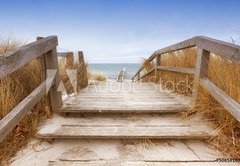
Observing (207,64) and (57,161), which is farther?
(207,64)

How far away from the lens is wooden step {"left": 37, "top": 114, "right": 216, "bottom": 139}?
190 cm

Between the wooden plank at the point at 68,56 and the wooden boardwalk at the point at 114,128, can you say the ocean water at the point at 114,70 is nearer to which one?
the wooden plank at the point at 68,56

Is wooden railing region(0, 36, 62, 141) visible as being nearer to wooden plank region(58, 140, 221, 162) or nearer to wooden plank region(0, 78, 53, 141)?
wooden plank region(0, 78, 53, 141)

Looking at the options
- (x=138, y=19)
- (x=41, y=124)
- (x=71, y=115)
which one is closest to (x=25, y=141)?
(x=41, y=124)

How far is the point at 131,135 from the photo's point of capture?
1.90 meters

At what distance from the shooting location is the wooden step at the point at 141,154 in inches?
63.6

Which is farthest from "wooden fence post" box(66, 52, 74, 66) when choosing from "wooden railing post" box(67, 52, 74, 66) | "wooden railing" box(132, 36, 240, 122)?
"wooden railing" box(132, 36, 240, 122)

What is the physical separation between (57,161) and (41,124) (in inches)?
25.4

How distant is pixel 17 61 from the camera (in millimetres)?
1644

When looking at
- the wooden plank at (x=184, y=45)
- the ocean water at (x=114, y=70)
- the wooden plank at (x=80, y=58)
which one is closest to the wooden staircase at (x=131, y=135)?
the wooden plank at (x=184, y=45)

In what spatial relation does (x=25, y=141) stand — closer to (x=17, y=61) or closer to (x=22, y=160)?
(x=22, y=160)

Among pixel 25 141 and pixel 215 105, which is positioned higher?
pixel 215 105

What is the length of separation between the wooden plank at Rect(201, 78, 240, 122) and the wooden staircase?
1.01 feet

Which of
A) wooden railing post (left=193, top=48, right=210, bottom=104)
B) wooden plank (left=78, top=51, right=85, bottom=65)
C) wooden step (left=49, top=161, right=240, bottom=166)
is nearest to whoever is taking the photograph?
wooden step (left=49, top=161, right=240, bottom=166)
